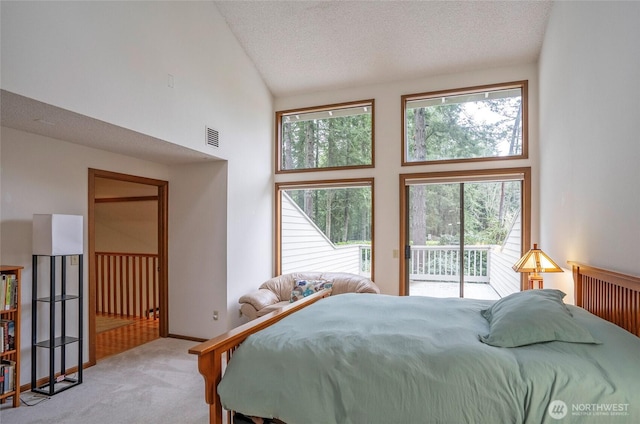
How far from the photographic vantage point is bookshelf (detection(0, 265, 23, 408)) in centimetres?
282

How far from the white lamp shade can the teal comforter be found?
7.28 ft

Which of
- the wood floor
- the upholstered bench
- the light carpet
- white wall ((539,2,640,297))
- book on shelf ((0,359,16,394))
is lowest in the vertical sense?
the wood floor

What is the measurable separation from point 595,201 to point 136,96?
3.63 meters

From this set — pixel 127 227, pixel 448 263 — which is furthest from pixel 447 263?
pixel 127 227

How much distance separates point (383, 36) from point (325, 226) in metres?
2.64

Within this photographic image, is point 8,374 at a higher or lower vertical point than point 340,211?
lower

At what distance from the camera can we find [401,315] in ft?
7.93

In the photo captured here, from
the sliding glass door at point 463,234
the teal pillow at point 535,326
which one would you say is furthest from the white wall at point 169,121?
the teal pillow at point 535,326

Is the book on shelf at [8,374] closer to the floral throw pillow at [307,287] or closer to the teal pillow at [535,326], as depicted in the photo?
the floral throw pillow at [307,287]

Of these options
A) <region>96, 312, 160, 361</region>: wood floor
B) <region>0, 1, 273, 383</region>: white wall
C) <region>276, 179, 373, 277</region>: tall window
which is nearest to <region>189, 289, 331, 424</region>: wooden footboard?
<region>0, 1, 273, 383</region>: white wall

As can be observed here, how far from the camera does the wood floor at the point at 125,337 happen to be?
4234 mm

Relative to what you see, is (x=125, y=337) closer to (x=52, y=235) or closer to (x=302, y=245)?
(x=52, y=235)

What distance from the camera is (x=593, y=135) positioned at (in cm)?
244

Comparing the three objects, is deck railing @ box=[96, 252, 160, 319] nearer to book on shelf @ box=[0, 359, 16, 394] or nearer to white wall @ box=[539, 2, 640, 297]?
book on shelf @ box=[0, 359, 16, 394]
